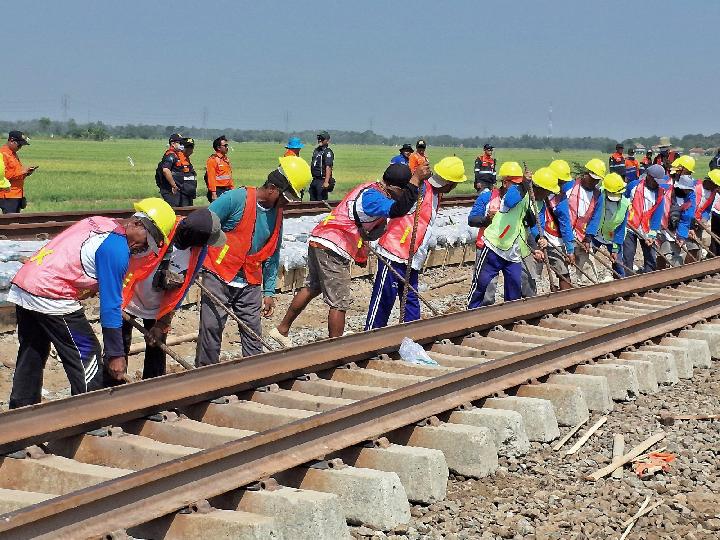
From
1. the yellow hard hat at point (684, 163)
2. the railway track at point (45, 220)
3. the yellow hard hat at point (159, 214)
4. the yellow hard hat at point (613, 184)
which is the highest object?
the yellow hard hat at point (684, 163)

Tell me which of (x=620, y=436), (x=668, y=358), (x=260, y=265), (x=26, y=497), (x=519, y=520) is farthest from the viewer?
(x=668, y=358)

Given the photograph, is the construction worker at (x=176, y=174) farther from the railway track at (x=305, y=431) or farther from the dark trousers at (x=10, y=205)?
the railway track at (x=305, y=431)

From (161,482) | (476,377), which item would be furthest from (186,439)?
(476,377)

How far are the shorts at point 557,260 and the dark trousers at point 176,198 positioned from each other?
8.07m

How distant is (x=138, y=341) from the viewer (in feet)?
32.5

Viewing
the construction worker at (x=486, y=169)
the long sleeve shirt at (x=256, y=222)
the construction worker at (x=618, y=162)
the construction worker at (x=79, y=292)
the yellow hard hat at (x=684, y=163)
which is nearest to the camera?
the construction worker at (x=79, y=292)

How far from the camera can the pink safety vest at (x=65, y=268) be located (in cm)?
610

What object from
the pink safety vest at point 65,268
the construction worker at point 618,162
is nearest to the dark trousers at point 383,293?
the pink safety vest at point 65,268

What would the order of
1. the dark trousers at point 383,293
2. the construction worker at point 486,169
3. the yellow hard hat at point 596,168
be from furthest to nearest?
the construction worker at point 486,169, the yellow hard hat at point 596,168, the dark trousers at point 383,293

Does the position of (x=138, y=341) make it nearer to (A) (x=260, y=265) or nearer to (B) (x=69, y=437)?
(A) (x=260, y=265)

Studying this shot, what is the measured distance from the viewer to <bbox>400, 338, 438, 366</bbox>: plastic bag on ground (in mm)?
8148

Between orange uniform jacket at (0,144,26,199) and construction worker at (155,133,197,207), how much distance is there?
2.24 m

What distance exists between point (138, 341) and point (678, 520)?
217 inches

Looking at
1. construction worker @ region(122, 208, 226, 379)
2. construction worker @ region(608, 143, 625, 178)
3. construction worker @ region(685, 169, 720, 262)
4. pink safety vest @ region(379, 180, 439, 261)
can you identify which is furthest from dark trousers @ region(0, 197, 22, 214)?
construction worker @ region(608, 143, 625, 178)
